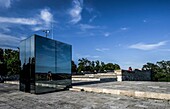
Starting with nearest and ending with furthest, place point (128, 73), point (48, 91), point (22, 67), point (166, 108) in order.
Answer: point (166, 108)
point (48, 91)
point (22, 67)
point (128, 73)

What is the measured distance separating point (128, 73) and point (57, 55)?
8.99 metres

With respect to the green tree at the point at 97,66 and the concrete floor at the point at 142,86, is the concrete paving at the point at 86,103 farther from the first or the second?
the green tree at the point at 97,66

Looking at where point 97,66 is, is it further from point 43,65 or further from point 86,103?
point 86,103

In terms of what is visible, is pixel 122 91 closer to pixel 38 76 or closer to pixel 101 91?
pixel 101 91

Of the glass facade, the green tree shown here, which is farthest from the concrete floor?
the green tree

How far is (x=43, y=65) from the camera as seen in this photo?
367 inches

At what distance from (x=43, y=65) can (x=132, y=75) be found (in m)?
11.2

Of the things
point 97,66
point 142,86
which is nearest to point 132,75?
point 142,86

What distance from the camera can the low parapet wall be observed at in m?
15.8

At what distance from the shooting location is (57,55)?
10.6 meters

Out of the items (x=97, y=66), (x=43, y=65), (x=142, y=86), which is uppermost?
(x=97, y=66)

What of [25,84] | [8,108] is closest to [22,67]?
[25,84]

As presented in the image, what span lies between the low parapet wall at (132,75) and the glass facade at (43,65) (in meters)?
6.30

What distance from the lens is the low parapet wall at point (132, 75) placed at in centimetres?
1584
